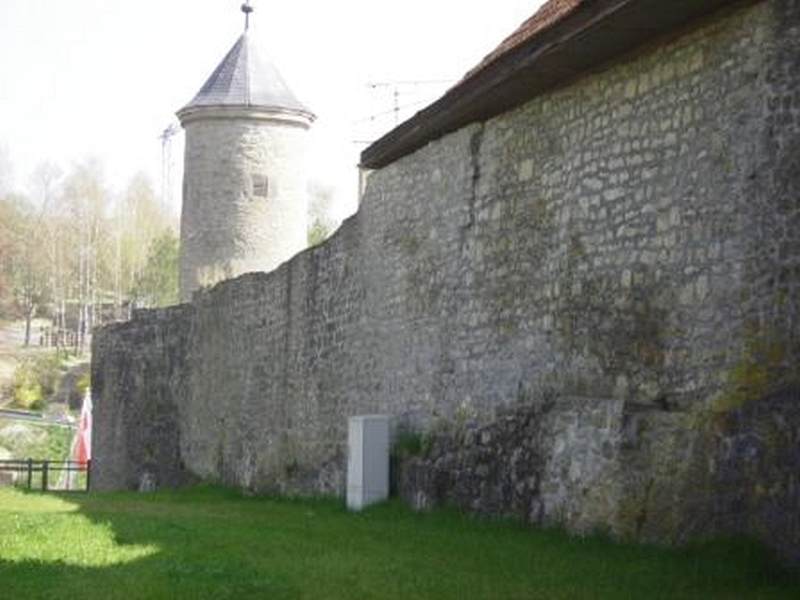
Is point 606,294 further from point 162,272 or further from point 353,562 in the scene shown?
point 162,272

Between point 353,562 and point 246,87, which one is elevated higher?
point 246,87

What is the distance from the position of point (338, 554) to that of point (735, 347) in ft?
9.80

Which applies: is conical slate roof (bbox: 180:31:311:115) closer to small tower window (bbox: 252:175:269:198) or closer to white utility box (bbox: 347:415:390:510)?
small tower window (bbox: 252:175:269:198)

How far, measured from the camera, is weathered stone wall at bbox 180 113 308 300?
3089 centimetres

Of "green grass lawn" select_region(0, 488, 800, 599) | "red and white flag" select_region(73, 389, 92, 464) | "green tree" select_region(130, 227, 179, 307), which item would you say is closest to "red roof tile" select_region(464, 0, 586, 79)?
"green grass lawn" select_region(0, 488, 800, 599)

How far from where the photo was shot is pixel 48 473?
3950 cm

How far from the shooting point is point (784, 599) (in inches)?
309

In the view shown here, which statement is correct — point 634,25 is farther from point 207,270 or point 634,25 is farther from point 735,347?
point 207,270

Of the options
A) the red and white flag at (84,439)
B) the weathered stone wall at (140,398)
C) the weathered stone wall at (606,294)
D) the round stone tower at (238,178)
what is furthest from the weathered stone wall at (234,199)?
the weathered stone wall at (606,294)

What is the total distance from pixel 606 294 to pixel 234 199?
20310 mm

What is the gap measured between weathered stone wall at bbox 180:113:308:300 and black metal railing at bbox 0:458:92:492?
4.56 metres

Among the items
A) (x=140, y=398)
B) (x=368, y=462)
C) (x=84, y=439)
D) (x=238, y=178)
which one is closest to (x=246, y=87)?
(x=238, y=178)

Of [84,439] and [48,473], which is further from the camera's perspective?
[48,473]

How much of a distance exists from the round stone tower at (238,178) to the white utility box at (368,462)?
52.8ft
